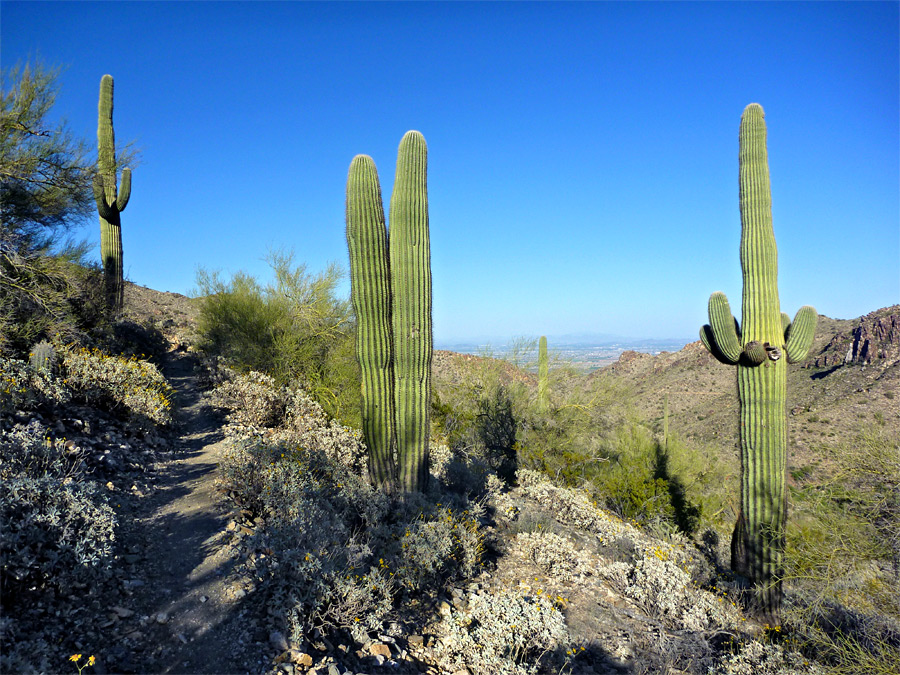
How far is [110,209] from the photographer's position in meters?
12.0

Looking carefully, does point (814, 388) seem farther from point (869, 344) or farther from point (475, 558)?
point (475, 558)

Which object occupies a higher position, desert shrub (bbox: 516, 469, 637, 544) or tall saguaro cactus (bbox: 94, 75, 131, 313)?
tall saguaro cactus (bbox: 94, 75, 131, 313)

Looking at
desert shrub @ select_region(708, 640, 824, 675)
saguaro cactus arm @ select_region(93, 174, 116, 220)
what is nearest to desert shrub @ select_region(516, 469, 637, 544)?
desert shrub @ select_region(708, 640, 824, 675)

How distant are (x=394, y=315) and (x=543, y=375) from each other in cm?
678

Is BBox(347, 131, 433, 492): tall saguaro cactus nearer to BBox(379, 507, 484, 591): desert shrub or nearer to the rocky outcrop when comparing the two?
BBox(379, 507, 484, 591): desert shrub

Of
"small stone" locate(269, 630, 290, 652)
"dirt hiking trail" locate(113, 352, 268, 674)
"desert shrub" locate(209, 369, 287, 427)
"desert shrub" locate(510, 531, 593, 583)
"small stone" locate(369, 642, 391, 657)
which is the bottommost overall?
"desert shrub" locate(510, 531, 593, 583)

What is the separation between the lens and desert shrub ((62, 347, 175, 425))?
6875mm

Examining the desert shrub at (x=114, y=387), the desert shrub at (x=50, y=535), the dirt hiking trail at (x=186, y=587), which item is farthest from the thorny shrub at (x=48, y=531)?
the desert shrub at (x=114, y=387)

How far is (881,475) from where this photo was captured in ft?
15.5

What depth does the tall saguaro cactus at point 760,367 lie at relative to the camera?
6.12m

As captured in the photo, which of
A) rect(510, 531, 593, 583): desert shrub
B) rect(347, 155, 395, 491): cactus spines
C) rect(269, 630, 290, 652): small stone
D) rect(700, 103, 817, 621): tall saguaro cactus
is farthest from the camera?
rect(347, 155, 395, 491): cactus spines

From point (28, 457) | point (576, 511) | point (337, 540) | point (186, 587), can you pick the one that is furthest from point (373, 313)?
point (576, 511)

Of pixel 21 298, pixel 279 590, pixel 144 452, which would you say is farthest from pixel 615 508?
pixel 21 298

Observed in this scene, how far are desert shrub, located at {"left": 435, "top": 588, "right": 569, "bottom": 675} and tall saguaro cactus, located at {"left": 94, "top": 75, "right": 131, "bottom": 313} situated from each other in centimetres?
1159
